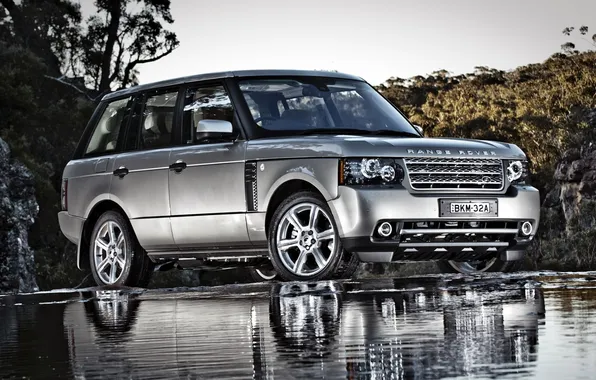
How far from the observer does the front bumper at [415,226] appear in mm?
10617

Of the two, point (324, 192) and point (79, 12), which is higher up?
point (79, 12)

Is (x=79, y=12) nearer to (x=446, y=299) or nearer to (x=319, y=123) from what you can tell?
(x=319, y=123)

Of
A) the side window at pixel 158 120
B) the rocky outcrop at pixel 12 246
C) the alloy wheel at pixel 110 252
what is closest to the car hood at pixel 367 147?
the side window at pixel 158 120

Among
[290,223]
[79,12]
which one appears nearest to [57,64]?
[79,12]

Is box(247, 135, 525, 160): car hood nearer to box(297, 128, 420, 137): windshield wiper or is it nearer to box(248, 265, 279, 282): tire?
box(297, 128, 420, 137): windshield wiper

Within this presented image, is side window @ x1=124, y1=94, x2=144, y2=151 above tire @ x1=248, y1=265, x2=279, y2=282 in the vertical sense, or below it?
above

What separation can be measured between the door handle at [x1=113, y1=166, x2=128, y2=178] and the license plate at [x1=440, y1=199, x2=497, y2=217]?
3.53m

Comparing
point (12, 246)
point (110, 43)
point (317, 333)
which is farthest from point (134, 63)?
point (317, 333)

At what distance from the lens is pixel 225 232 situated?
11.8m

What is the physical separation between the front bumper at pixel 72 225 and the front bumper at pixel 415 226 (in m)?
3.81

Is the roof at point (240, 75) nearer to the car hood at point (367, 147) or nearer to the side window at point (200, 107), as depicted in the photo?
the side window at point (200, 107)

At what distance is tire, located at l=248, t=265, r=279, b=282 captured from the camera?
14102 mm

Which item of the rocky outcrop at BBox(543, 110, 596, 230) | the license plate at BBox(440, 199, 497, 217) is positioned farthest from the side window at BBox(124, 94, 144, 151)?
the rocky outcrop at BBox(543, 110, 596, 230)

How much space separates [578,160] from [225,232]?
22.7m
